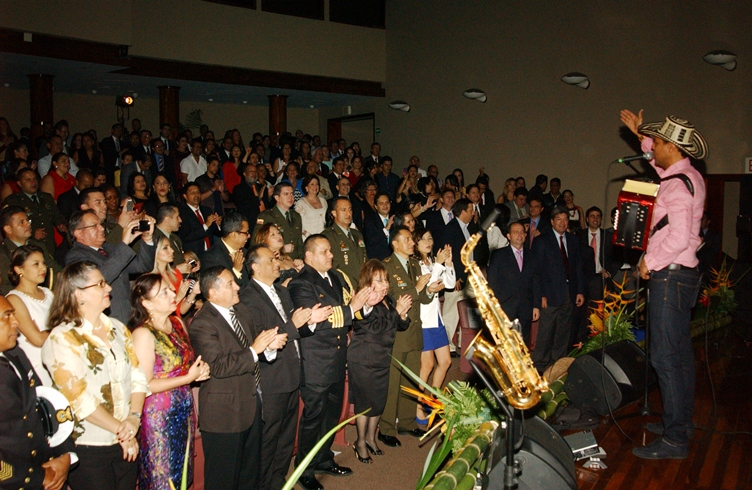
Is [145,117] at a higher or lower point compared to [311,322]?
higher

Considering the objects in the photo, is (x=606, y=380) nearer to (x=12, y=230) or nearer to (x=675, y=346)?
(x=675, y=346)

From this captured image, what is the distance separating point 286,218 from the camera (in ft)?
21.4

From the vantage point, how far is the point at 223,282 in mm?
3443

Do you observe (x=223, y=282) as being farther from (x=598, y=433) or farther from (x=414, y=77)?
(x=414, y=77)

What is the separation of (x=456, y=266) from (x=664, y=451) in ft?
11.6

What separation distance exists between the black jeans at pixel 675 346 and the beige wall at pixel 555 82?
626cm

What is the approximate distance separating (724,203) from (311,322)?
30.6ft

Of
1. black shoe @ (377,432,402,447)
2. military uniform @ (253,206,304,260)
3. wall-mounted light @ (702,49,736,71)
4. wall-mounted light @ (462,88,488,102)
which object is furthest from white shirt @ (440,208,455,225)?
wall-mounted light @ (462,88,488,102)

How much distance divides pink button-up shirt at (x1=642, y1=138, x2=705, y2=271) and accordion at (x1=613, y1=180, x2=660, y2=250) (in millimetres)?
130

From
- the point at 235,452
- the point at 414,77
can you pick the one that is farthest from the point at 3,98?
the point at 235,452

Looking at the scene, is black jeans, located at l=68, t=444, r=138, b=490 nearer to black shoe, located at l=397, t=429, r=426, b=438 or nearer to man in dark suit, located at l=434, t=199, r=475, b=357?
black shoe, located at l=397, t=429, r=426, b=438

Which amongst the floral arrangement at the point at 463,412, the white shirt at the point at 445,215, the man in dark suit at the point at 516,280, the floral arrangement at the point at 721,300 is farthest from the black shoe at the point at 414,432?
the floral arrangement at the point at 721,300

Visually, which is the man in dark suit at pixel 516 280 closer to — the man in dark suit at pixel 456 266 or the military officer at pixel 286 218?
the man in dark suit at pixel 456 266

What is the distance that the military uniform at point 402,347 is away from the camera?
15.9 feet
